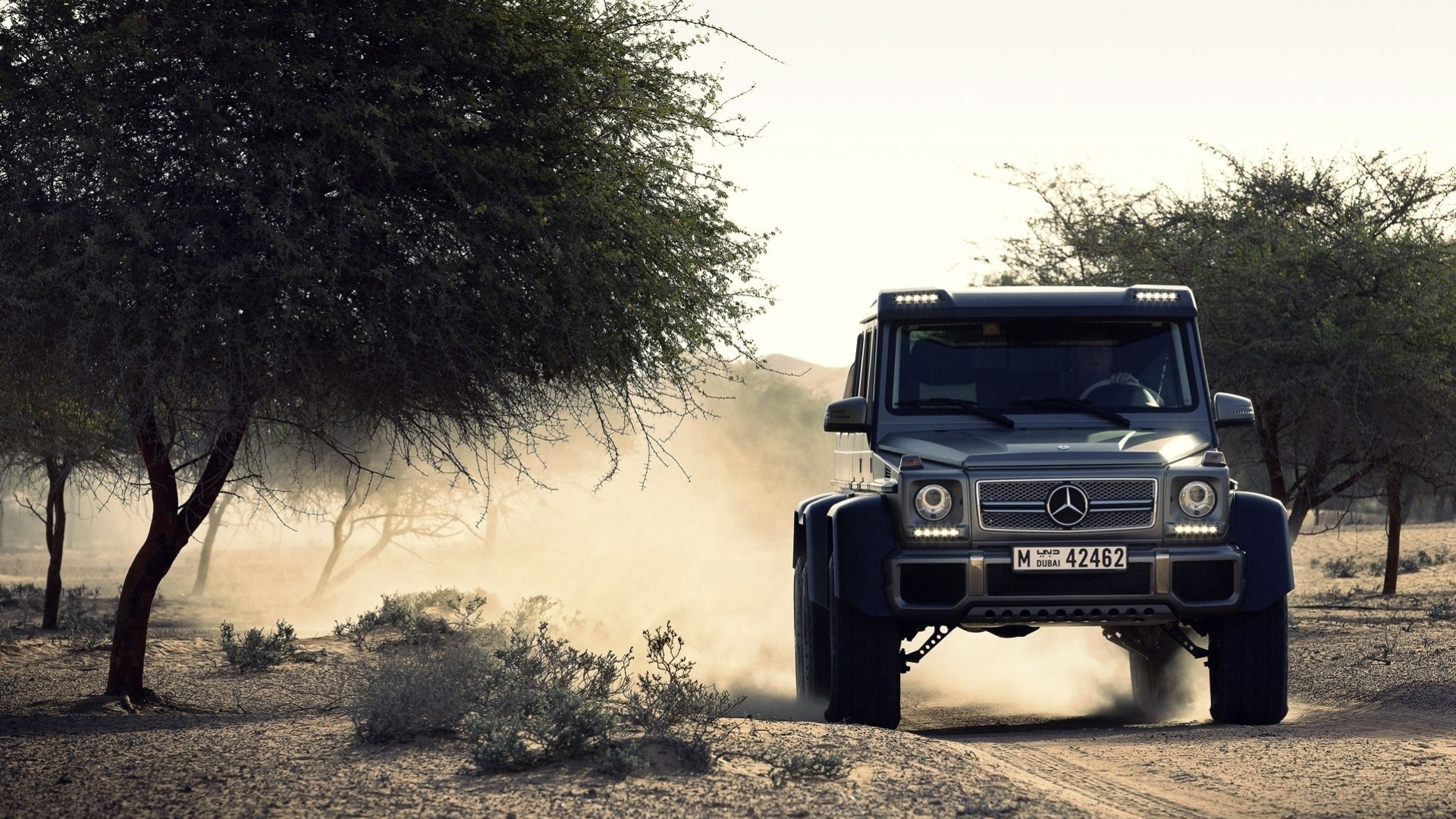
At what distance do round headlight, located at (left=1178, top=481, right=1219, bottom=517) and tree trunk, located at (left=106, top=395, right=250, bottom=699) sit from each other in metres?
8.43

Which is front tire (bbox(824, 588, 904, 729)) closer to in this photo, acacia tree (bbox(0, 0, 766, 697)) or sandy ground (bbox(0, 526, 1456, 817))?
sandy ground (bbox(0, 526, 1456, 817))

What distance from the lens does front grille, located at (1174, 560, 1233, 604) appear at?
8.69 meters

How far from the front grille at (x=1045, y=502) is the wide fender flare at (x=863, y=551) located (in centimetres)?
59

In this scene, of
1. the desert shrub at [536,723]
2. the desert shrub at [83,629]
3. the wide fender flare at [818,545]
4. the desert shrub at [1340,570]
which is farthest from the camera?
the desert shrub at [1340,570]

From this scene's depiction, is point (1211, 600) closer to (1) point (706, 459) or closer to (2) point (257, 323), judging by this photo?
(2) point (257, 323)

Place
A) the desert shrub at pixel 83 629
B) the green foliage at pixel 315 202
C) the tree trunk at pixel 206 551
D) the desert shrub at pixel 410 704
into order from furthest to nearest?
the tree trunk at pixel 206 551 < the desert shrub at pixel 83 629 < the green foliage at pixel 315 202 < the desert shrub at pixel 410 704

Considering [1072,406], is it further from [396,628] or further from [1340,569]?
[1340,569]

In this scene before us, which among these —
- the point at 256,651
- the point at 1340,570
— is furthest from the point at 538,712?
the point at 1340,570

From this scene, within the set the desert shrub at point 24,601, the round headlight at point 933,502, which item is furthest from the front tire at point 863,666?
the desert shrub at point 24,601

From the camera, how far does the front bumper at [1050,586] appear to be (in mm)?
8539

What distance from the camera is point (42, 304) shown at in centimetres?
1114

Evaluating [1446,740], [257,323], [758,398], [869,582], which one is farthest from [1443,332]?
[758,398]

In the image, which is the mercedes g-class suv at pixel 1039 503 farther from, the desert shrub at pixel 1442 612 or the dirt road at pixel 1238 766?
the desert shrub at pixel 1442 612

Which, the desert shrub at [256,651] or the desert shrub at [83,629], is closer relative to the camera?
the desert shrub at [256,651]
